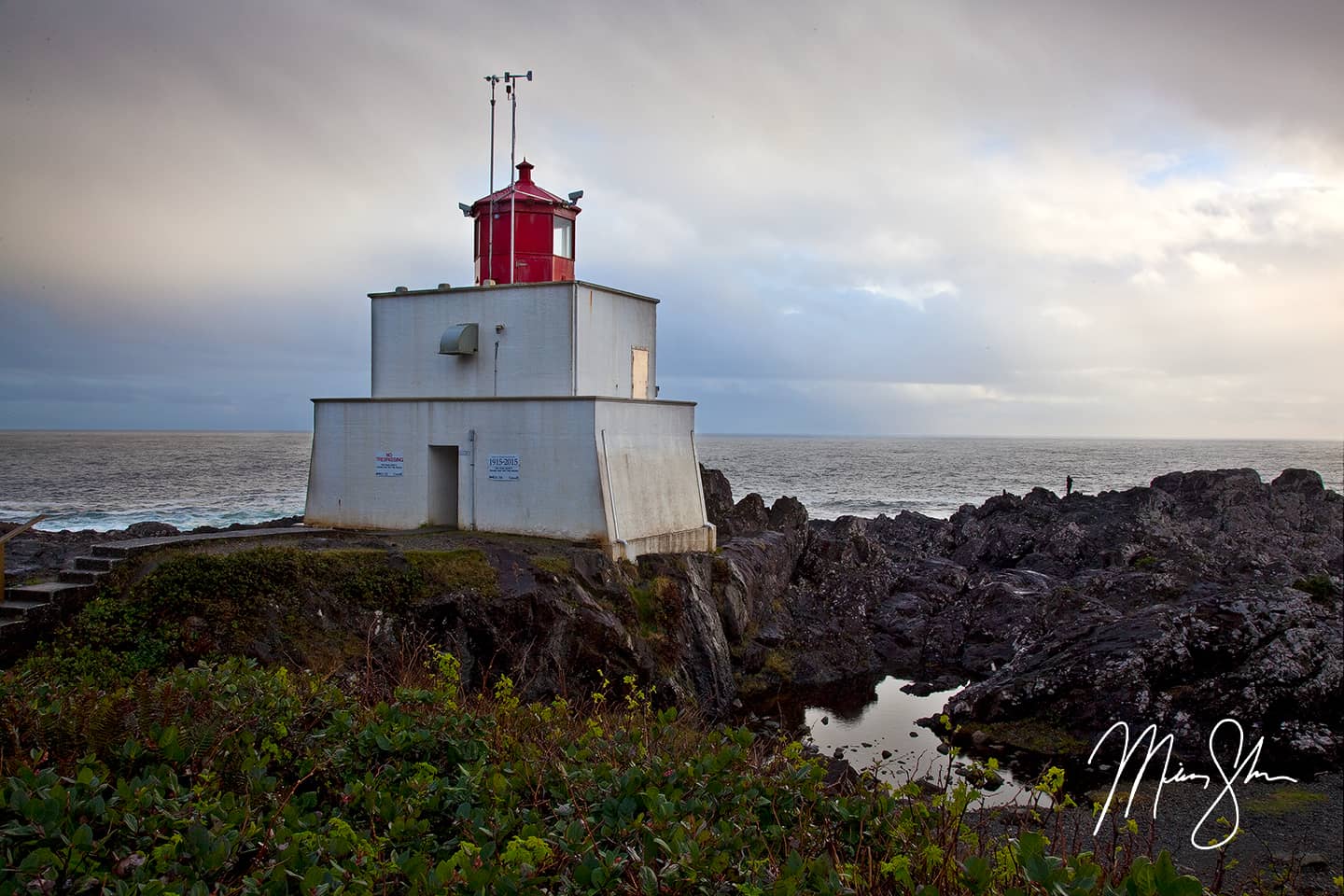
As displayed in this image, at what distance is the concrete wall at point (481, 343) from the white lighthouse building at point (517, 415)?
3cm

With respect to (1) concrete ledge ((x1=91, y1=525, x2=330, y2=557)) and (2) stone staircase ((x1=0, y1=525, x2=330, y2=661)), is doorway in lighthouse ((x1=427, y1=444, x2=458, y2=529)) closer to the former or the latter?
(1) concrete ledge ((x1=91, y1=525, x2=330, y2=557))

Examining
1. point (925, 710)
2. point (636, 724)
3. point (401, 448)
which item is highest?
point (401, 448)

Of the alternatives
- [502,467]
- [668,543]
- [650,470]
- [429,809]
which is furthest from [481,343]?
[429,809]

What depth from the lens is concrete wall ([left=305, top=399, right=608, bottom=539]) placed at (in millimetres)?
17156

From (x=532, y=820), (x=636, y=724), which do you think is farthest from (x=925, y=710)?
(x=532, y=820)

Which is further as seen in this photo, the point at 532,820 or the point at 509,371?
the point at 509,371

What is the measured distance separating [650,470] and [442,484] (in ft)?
13.2

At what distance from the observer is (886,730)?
15992mm

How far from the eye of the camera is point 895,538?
104 ft

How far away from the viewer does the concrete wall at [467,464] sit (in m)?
17.2

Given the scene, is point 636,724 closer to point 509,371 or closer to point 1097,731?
point 1097,731

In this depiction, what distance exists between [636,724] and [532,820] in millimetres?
2147

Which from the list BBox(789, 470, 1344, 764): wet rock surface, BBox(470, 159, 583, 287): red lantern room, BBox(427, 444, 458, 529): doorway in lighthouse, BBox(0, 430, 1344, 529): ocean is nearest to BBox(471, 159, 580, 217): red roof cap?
BBox(470, 159, 583, 287): red lantern room

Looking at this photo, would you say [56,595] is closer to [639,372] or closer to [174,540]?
[174,540]
